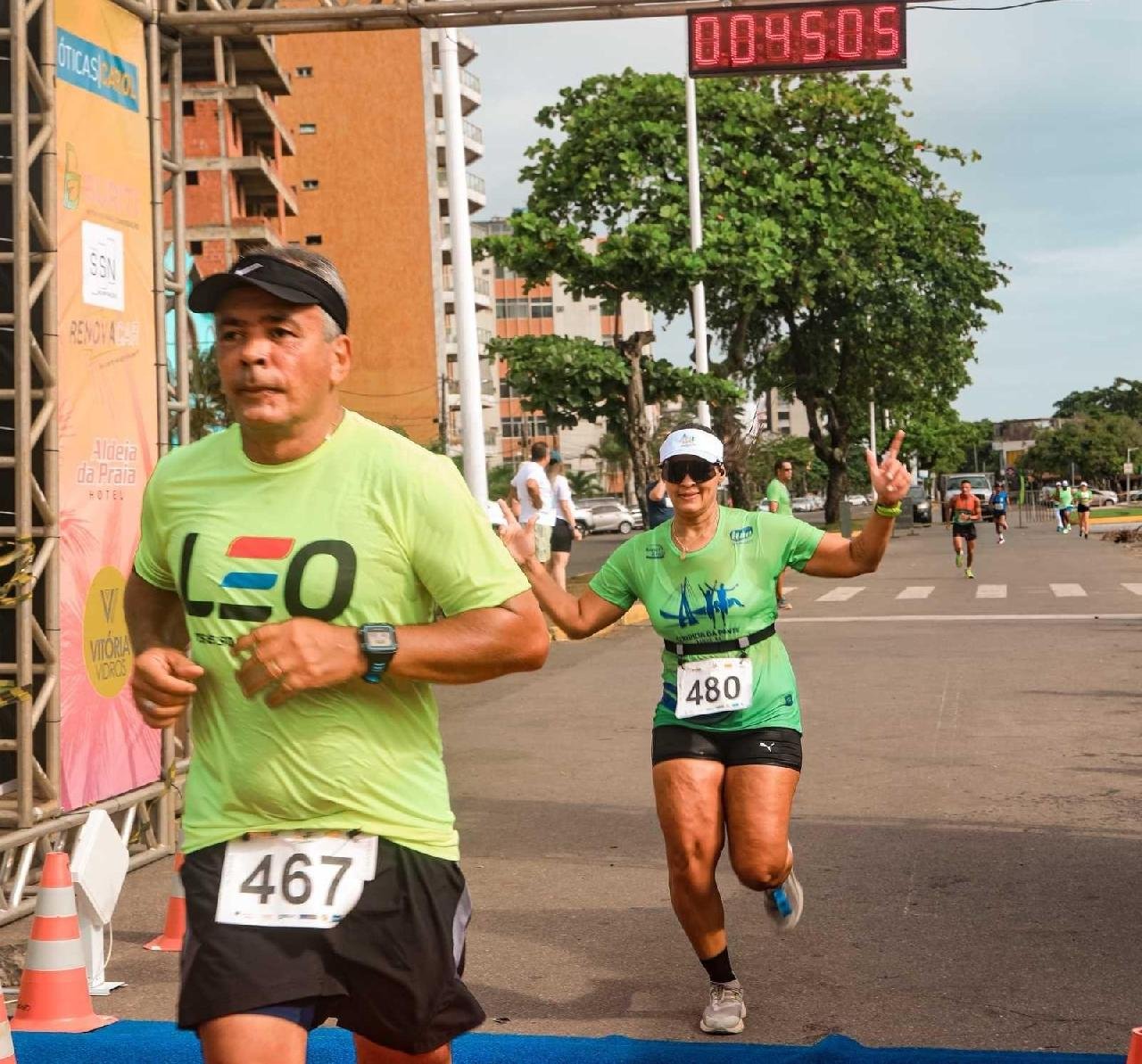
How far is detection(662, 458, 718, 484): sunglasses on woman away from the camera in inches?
241

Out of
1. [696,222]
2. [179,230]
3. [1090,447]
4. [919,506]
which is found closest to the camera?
[179,230]

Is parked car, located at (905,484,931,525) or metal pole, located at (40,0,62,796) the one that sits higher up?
metal pole, located at (40,0,62,796)

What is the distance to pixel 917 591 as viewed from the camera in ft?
92.0

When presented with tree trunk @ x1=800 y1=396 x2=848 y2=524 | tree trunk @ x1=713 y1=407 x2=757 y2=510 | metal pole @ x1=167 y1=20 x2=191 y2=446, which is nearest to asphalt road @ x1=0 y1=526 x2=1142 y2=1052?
metal pole @ x1=167 y1=20 x2=191 y2=446

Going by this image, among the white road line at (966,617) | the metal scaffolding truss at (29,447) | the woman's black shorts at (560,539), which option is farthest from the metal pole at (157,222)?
the white road line at (966,617)

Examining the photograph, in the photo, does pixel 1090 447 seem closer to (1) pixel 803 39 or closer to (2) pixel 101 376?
(1) pixel 803 39

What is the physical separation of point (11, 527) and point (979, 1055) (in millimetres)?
4628

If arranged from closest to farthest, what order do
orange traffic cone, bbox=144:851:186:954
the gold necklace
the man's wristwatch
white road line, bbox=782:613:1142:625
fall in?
the man's wristwatch → the gold necklace → orange traffic cone, bbox=144:851:186:954 → white road line, bbox=782:613:1142:625

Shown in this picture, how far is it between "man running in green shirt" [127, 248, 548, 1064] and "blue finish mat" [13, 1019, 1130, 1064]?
197 cm

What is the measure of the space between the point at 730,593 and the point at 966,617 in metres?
16.7

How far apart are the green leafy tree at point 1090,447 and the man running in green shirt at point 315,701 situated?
151017 millimetres

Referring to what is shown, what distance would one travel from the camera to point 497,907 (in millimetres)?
7543

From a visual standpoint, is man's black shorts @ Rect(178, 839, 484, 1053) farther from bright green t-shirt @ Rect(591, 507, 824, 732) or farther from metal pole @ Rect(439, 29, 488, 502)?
metal pole @ Rect(439, 29, 488, 502)

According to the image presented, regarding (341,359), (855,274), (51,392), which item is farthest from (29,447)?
(855,274)
